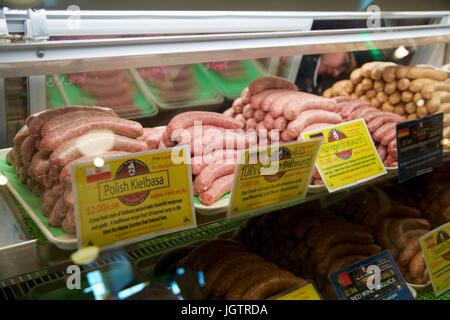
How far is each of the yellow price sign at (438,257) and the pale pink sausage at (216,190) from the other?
1.06m

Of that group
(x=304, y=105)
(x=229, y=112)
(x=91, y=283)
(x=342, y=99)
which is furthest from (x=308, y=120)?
(x=91, y=283)

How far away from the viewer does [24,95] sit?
159cm

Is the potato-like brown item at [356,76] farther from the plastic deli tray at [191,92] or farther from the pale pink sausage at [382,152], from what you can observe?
the plastic deli tray at [191,92]

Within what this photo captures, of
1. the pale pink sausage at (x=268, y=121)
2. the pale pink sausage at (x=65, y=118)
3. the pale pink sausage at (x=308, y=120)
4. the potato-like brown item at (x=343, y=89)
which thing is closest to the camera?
the pale pink sausage at (x=65, y=118)

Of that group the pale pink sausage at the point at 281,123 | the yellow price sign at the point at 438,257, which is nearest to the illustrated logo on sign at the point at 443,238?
the yellow price sign at the point at 438,257

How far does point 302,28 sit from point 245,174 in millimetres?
1040

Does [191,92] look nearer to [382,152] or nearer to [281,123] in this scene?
[281,123]

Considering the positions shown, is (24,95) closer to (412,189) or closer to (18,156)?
(18,156)

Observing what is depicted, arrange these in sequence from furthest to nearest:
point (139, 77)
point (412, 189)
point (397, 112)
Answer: point (412, 189), point (397, 112), point (139, 77)

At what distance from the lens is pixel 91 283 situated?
1523 mm

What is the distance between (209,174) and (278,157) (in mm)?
256

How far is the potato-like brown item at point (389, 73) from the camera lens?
219 centimetres

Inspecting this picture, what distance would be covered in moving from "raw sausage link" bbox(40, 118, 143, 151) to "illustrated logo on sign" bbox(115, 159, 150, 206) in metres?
0.28

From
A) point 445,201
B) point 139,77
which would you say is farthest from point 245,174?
point 445,201
